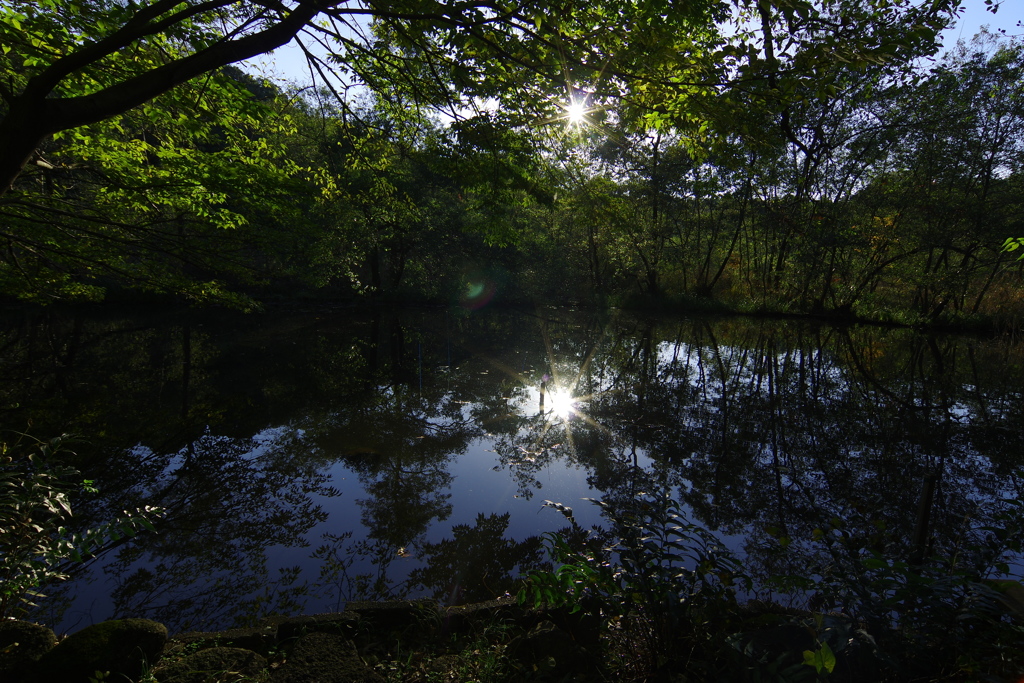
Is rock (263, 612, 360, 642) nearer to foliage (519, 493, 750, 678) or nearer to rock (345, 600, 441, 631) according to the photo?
rock (345, 600, 441, 631)

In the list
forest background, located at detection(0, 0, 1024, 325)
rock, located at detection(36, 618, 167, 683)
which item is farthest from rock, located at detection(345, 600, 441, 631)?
forest background, located at detection(0, 0, 1024, 325)

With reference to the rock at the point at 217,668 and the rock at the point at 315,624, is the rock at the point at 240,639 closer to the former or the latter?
the rock at the point at 315,624

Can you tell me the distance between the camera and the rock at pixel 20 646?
237 centimetres

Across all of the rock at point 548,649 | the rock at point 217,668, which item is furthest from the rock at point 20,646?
the rock at point 548,649

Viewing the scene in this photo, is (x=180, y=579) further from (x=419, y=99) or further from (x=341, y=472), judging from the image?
(x=419, y=99)

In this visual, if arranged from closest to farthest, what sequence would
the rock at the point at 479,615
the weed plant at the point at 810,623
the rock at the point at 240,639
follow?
1. the weed plant at the point at 810,623
2. the rock at the point at 240,639
3. the rock at the point at 479,615

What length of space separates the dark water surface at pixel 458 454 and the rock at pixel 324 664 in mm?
975

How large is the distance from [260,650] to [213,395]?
815 cm

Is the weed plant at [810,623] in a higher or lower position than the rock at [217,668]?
higher

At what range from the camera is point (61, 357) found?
12.8 meters

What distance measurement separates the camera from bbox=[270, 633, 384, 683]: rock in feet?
8.04

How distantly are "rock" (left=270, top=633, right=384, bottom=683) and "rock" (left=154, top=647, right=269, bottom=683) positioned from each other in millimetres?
131

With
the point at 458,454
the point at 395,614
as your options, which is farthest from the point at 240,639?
the point at 458,454

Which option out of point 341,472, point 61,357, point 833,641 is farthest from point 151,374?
point 833,641
